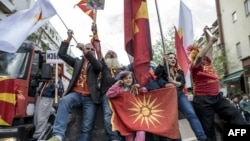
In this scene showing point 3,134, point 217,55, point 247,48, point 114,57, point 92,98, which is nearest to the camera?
point 3,134

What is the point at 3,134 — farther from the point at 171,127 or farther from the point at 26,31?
the point at 171,127

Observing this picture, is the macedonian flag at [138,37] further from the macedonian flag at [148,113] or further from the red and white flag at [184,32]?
the red and white flag at [184,32]

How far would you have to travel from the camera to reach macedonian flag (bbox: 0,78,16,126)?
5188 mm

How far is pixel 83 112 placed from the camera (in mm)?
5336

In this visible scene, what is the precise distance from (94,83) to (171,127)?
1.45 metres

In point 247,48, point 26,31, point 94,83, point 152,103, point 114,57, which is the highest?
point 247,48

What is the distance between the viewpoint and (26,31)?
19.2 feet

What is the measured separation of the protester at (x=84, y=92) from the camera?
5094mm

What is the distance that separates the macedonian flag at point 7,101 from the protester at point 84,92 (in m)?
0.82

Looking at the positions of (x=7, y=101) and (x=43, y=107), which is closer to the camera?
(x=7, y=101)

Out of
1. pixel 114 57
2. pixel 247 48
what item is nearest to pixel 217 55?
pixel 247 48

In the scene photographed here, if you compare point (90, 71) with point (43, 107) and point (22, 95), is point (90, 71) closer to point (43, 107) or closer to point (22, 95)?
point (22, 95)

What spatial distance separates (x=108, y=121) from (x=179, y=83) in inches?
54.7

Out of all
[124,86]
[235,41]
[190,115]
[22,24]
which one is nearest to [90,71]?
[124,86]
